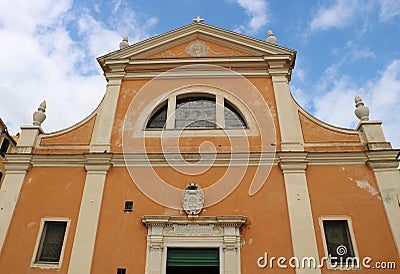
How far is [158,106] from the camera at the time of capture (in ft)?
32.2

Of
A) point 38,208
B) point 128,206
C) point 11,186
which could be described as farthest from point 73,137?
point 128,206

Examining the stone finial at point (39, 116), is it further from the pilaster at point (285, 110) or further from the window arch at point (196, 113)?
the pilaster at point (285, 110)

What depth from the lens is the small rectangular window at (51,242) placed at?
25.3 ft

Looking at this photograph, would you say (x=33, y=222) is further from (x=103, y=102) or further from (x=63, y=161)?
(x=103, y=102)

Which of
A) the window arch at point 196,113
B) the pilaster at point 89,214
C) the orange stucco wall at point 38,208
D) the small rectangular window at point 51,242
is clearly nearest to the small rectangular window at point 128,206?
the pilaster at point 89,214

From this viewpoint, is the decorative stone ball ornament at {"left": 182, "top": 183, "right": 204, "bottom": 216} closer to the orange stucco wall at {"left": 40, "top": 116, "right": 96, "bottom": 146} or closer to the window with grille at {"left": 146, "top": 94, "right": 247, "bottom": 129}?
the window with grille at {"left": 146, "top": 94, "right": 247, "bottom": 129}


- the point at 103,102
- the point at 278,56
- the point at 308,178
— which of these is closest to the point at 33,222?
the point at 103,102

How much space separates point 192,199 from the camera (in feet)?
26.4

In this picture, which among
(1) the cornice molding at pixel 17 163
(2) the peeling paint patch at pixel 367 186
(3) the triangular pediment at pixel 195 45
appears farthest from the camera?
(3) the triangular pediment at pixel 195 45

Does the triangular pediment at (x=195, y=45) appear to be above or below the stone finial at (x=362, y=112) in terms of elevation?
above

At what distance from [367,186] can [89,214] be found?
21.6ft

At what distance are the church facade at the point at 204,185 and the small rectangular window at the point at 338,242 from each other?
22mm

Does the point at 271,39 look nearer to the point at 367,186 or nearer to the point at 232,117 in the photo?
the point at 232,117

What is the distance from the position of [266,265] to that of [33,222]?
18.0 feet
